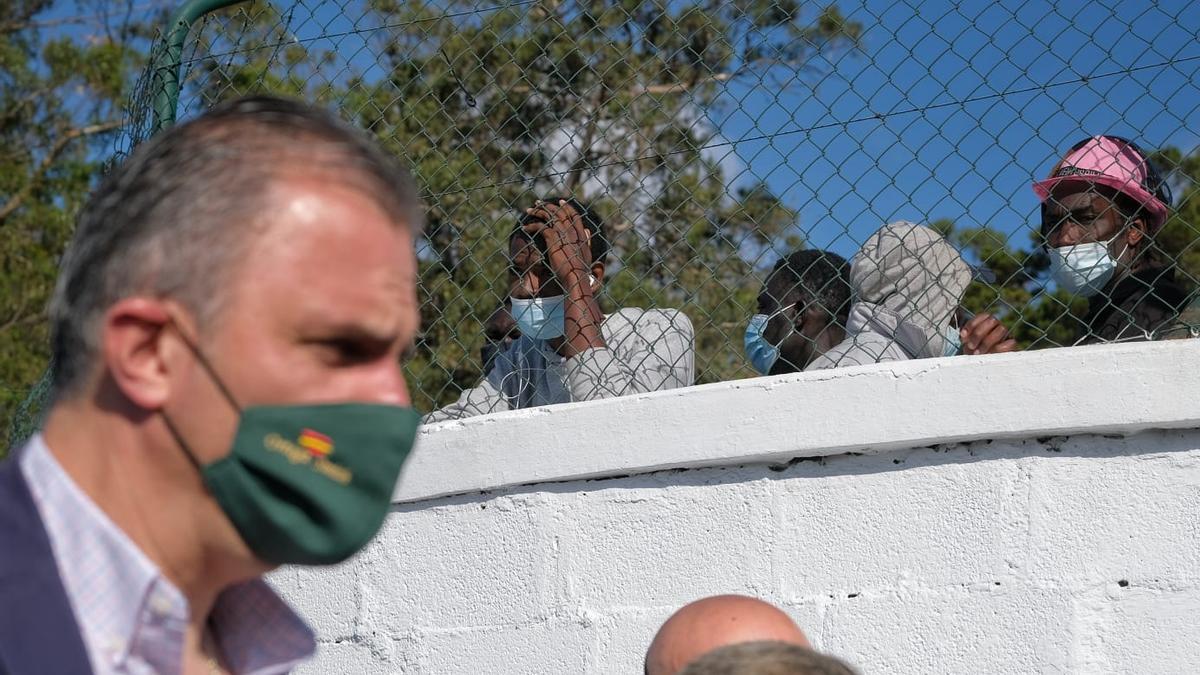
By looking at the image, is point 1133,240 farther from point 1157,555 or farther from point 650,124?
point 650,124

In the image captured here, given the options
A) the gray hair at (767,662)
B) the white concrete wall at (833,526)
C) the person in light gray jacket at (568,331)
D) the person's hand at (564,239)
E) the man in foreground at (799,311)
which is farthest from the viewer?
the person's hand at (564,239)

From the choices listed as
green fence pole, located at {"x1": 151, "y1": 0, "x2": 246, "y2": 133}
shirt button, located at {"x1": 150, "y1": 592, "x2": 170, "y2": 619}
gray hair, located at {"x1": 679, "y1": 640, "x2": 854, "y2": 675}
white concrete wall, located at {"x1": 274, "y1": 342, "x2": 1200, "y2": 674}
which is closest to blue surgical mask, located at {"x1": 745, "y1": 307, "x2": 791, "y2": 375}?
white concrete wall, located at {"x1": 274, "y1": 342, "x2": 1200, "y2": 674}

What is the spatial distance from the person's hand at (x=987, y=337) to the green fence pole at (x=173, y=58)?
2.27 m

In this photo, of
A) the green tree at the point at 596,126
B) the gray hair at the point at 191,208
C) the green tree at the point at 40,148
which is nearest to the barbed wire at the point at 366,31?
the green tree at the point at 596,126

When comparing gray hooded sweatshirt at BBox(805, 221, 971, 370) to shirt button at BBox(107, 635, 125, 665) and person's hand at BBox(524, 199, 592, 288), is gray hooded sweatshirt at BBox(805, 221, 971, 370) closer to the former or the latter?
person's hand at BBox(524, 199, 592, 288)

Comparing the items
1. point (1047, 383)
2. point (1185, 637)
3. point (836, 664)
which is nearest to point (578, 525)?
point (1047, 383)

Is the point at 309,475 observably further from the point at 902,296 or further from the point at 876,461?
the point at 902,296

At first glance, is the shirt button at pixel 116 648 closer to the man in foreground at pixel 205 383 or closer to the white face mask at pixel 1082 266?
the man in foreground at pixel 205 383

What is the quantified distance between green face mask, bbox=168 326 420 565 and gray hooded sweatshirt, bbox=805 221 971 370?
192 centimetres

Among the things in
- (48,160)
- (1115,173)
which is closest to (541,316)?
(1115,173)

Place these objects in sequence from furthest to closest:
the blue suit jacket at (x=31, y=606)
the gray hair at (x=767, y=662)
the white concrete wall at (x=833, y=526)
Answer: the white concrete wall at (x=833, y=526) < the gray hair at (x=767, y=662) < the blue suit jacket at (x=31, y=606)

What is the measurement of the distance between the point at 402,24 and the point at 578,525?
4.69 ft

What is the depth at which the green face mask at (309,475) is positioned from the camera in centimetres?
120

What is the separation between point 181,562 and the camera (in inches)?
48.3
